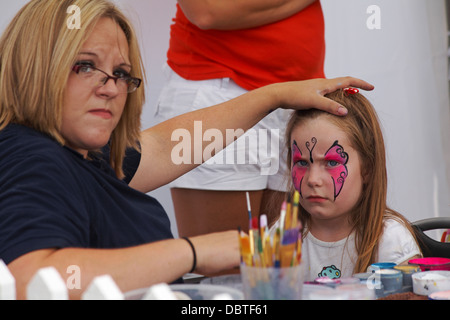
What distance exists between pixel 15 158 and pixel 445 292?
2.28 feet

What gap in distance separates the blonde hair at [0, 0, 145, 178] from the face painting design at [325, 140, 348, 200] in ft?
2.04

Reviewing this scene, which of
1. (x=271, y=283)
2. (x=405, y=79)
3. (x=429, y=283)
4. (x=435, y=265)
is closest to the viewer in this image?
(x=271, y=283)

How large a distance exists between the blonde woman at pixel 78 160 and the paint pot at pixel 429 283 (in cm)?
31

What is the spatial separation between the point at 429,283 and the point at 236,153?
29.1 inches

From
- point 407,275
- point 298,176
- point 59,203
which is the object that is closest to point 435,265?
point 407,275

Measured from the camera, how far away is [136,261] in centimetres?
86

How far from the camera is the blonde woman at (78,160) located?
33.2 inches

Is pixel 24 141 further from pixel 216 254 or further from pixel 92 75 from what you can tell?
pixel 216 254

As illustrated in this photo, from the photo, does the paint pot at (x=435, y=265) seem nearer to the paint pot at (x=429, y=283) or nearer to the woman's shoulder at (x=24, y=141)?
the paint pot at (x=429, y=283)

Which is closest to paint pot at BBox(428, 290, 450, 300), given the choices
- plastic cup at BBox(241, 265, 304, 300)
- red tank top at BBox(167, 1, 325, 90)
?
plastic cup at BBox(241, 265, 304, 300)

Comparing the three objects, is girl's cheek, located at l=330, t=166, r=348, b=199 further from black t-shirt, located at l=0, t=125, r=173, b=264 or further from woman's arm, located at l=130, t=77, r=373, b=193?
black t-shirt, located at l=0, t=125, r=173, b=264

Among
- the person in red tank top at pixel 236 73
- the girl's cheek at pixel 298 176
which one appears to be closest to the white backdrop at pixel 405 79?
the person in red tank top at pixel 236 73

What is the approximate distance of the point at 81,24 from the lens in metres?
1.04
